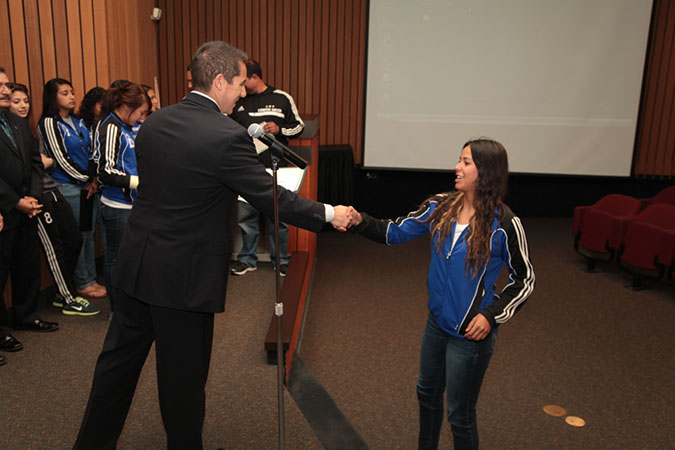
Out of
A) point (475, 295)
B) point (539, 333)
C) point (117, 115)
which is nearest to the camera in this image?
point (475, 295)

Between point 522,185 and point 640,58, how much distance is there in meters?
2.01

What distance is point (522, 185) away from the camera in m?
7.16

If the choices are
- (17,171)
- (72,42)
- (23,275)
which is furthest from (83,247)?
(72,42)

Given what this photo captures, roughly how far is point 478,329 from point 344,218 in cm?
63

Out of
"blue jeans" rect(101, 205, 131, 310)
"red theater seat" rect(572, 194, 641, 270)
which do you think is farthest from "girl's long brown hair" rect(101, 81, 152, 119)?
"red theater seat" rect(572, 194, 641, 270)

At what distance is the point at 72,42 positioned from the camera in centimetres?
408

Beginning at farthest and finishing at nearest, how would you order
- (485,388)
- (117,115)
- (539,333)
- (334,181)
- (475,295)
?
(334,181) → (539,333) → (117,115) → (485,388) → (475,295)

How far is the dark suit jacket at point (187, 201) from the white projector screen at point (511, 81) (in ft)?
16.9

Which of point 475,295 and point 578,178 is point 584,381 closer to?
point 475,295

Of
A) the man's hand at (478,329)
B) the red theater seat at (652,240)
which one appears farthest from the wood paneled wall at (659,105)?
the man's hand at (478,329)

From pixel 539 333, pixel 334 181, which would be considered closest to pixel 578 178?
pixel 334 181

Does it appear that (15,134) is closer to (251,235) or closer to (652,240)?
(251,235)

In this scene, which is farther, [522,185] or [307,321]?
[522,185]

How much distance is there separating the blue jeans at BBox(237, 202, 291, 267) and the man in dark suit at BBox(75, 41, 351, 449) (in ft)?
8.15
